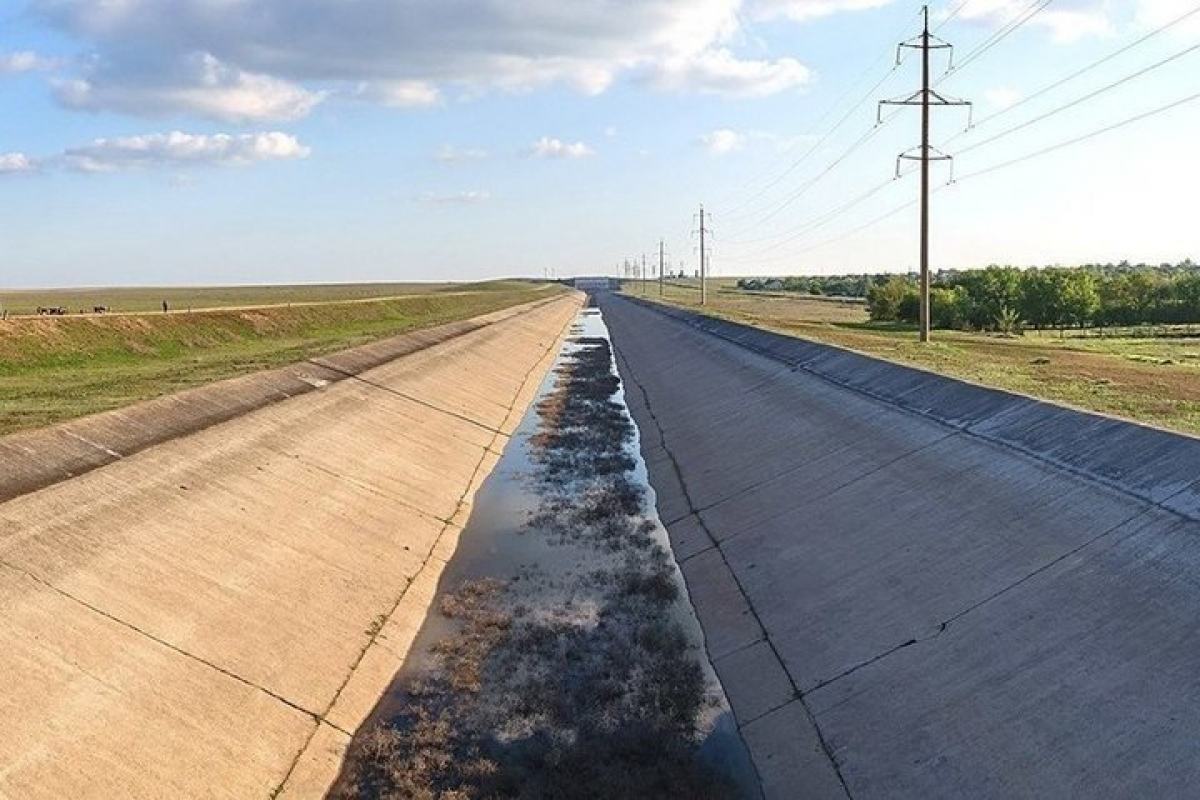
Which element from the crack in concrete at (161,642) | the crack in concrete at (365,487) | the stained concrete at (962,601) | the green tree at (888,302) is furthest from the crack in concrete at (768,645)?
the green tree at (888,302)

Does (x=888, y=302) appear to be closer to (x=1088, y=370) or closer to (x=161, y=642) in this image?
(x=1088, y=370)

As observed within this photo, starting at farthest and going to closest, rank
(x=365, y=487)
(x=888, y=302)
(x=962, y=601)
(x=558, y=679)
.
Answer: (x=888, y=302) → (x=365, y=487) → (x=558, y=679) → (x=962, y=601)

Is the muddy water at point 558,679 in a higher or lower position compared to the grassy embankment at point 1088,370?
lower

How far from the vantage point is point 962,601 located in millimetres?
13664

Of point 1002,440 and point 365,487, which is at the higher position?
point 1002,440

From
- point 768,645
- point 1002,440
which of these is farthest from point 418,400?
point 768,645

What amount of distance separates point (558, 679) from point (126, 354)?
39.9 meters

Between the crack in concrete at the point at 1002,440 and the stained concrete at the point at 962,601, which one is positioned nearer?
the stained concrete at the point at 962,601

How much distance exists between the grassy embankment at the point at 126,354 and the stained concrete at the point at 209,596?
12.7 feet

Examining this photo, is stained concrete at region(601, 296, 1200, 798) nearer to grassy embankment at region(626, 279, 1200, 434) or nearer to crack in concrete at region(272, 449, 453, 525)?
grassy embankment at region(626, 279, 1200, 434)

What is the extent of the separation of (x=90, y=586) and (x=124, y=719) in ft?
11.0

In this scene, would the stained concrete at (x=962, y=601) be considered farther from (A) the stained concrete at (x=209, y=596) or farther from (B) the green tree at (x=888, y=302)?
(B) the green tree at (x=888, y=302)

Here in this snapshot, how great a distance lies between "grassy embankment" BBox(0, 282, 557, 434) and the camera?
2905 centimetres

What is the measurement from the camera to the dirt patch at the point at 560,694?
12242 mm
